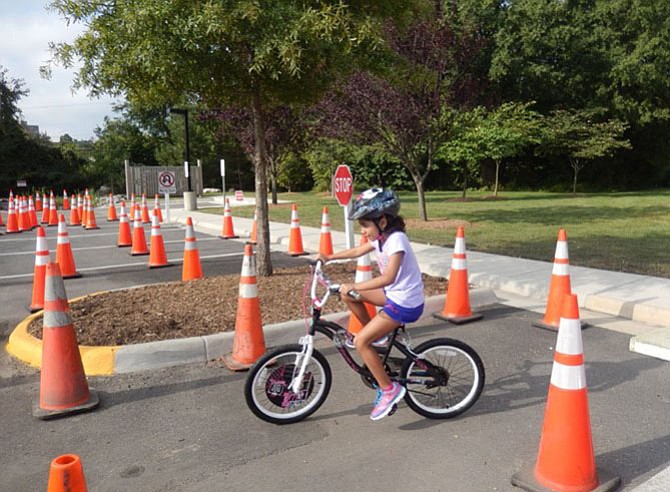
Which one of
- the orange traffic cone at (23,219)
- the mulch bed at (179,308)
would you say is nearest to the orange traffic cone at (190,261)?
the mulch bed at (179,308)

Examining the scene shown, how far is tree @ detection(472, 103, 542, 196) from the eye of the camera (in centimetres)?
2630

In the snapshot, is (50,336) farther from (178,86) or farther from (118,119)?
(118,119)

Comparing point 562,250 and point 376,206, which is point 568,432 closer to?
point 376,206

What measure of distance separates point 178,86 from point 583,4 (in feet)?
123

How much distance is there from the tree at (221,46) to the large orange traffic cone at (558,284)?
2890 mm

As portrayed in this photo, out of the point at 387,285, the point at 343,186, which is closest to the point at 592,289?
the point at 343,186

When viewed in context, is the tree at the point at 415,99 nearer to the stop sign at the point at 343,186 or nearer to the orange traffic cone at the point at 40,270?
the stop sign at the point at 343,186

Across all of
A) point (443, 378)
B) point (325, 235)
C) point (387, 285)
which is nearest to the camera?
point (387, 285)

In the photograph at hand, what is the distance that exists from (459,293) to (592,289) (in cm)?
217

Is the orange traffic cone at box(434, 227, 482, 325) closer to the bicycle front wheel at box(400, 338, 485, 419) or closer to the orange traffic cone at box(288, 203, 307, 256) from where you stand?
the bicycle front wheel at box(400, 338, 485, 419)

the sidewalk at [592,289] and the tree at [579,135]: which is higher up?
the tree at [579,135]

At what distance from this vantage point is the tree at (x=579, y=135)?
30422mm

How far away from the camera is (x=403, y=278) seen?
3752mm

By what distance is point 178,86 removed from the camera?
6434 mm
